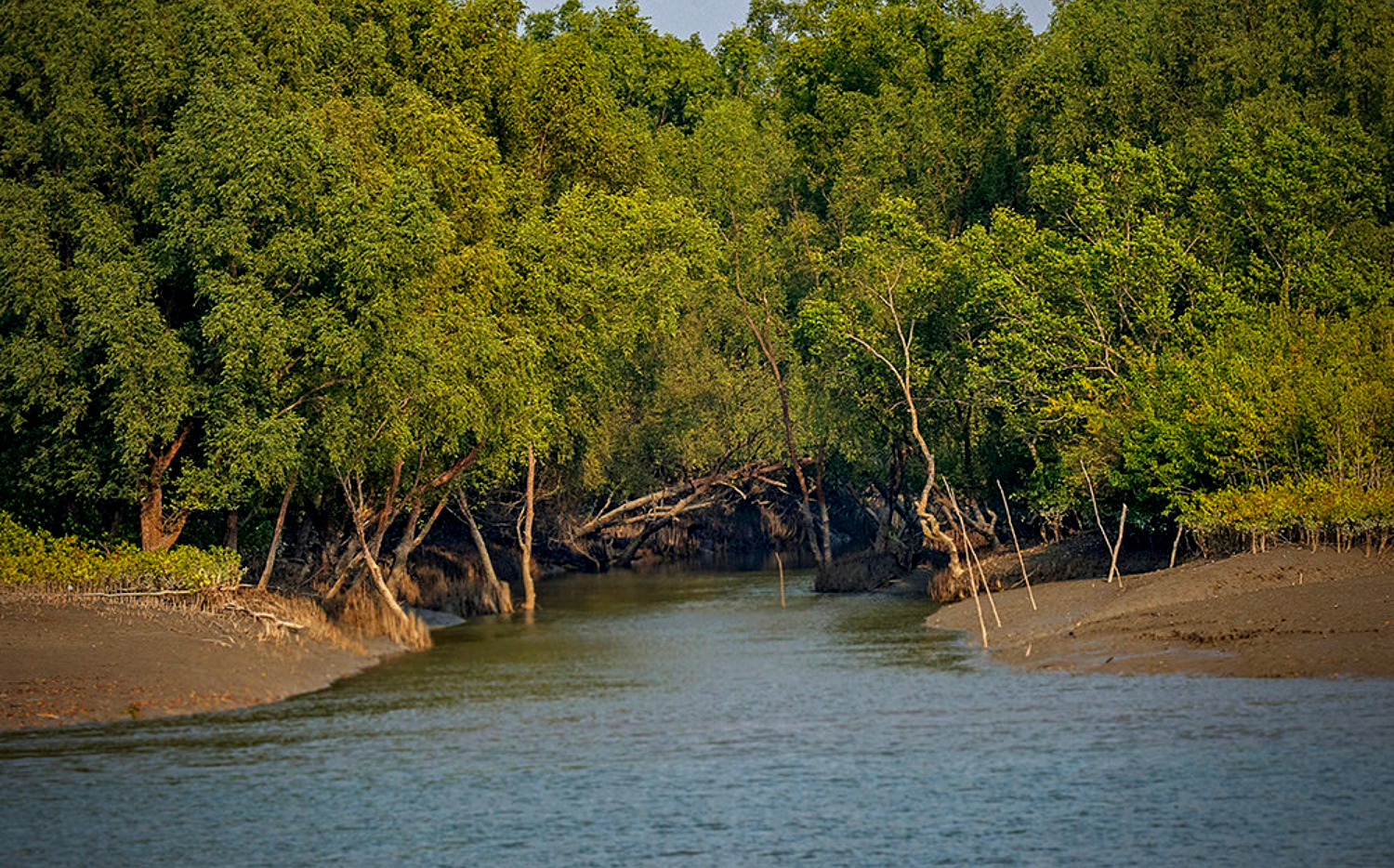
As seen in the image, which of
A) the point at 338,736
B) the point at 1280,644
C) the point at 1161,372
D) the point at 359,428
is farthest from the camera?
the point at 1161,372

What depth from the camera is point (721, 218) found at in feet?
252

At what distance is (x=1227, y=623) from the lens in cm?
3544

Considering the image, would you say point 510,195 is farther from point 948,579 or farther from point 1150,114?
point 1150,114

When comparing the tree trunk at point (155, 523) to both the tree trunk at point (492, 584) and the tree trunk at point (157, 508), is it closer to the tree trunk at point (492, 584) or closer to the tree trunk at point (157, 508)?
the tree trunk at point (157, 508)

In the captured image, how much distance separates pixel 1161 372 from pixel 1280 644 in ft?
60.6

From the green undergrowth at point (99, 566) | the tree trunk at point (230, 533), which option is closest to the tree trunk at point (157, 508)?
the green undergrowth at point (99, 566)

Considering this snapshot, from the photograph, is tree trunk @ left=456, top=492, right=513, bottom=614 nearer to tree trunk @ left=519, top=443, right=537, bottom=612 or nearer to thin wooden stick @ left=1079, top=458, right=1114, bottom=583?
tree trunk @ left=519, top=443, right=537, bottom=612

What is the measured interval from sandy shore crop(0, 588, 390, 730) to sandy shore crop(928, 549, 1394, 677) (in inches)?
644

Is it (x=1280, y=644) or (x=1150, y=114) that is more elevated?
(x=1150, y=114)

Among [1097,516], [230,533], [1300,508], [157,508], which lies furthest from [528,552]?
[1300,508]

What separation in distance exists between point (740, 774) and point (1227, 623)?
1410 cm

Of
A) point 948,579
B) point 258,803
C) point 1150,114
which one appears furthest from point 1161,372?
point 258,803

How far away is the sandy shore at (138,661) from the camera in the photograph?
104 feet

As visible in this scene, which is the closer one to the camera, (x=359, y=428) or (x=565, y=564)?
(x=359, y=428)
